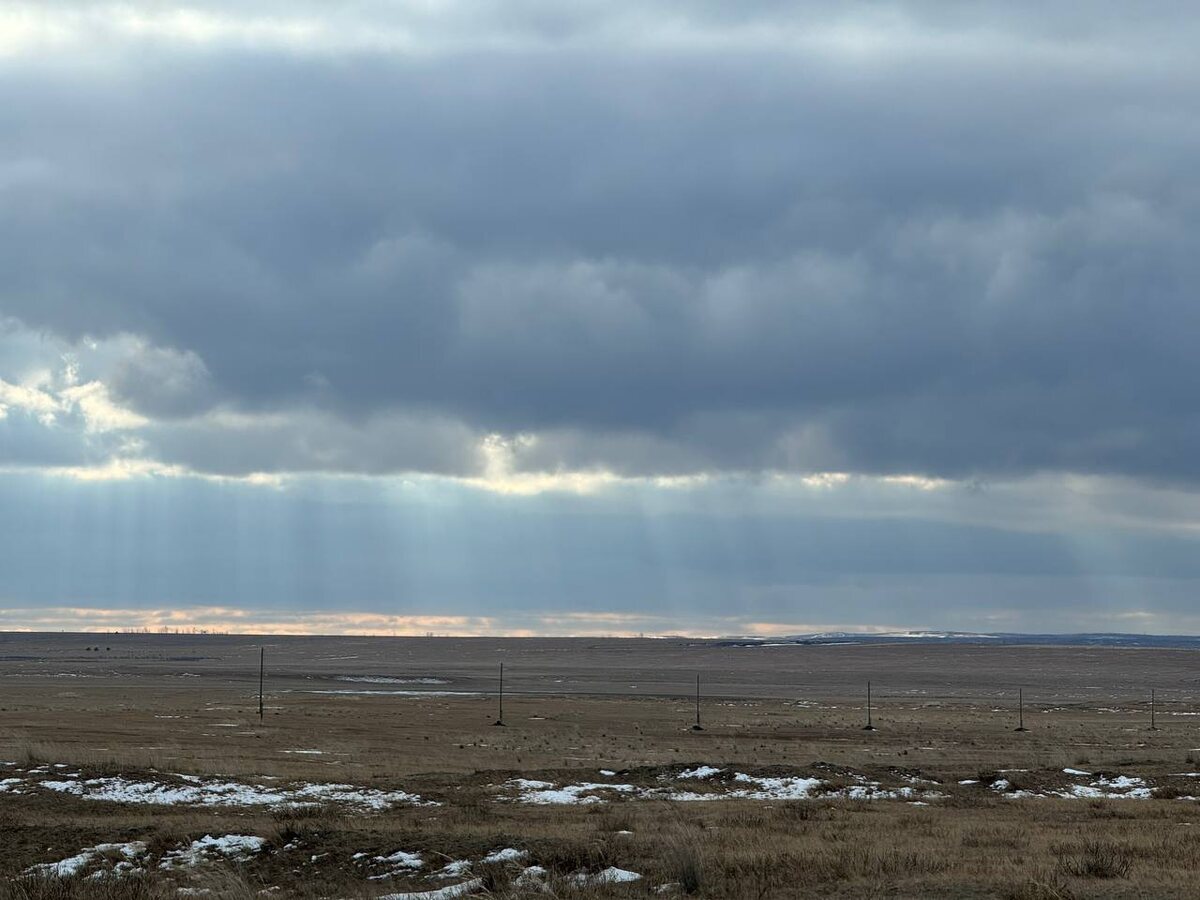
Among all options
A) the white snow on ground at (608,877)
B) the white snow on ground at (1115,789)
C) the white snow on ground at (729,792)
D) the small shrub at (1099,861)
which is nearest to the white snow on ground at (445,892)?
the white snow on ground at (608,877)

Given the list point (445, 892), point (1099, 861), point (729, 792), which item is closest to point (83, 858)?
point (445, 892)

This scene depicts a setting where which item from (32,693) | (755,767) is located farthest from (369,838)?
(32,693)

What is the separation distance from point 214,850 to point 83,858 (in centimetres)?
203

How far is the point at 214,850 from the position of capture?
65.7 feet

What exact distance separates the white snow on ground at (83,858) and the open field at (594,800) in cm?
8

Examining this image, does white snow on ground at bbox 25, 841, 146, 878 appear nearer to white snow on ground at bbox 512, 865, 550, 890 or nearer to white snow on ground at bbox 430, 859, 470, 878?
white snow on ground at bbox 430, 859, 470, 878

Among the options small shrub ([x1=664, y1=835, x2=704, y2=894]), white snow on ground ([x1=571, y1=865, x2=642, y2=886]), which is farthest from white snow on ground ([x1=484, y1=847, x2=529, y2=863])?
small shrub ([x1=664, y1=835, x2=704, y2=894])

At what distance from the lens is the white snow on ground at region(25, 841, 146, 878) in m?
18.3

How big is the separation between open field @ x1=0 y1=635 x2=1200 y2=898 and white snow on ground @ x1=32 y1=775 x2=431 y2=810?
110 millimetres

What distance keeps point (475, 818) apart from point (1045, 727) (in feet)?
152

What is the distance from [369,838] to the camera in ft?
66.3

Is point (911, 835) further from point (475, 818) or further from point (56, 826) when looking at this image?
point (56, 826)

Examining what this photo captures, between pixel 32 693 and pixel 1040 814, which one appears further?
pixel 32 693

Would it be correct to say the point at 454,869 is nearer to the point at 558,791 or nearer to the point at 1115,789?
the point at 558,791
